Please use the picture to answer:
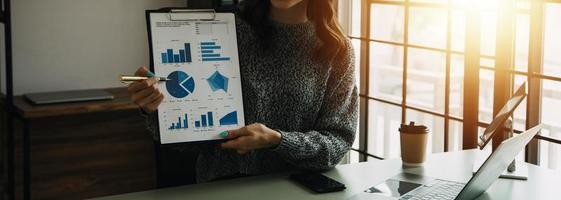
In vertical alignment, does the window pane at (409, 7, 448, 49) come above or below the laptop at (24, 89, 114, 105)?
above

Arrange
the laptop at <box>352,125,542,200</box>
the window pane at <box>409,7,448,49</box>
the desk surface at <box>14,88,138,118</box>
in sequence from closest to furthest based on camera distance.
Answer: the laptop at <box>352,125,542,200</box> → the window pane at <box>409,7,448,49</box> → the desk surface at <box>14,88,138,118</box>

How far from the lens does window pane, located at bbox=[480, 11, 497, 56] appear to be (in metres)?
2.82

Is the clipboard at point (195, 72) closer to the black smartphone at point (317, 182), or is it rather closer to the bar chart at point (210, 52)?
the bar chart at point (210, 52)

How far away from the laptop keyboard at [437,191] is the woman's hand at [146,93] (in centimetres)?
65

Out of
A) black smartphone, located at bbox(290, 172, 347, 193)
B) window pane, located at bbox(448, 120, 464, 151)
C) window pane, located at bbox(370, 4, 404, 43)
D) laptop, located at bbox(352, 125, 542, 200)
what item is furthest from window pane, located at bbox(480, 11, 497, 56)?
black smartphone, located at bbox(290, 172, 347, 193)

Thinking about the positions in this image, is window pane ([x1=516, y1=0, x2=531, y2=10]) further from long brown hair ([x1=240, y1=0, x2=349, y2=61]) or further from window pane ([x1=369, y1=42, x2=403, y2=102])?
long brown hair ([x1=240, y1=0, x2=349, y2=61])

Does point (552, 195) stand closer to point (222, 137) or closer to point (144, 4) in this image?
point (222, 137)

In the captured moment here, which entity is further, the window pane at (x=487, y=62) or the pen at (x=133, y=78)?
the window pane at (x=487, y=62)

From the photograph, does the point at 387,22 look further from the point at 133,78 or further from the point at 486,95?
the point at 133,78

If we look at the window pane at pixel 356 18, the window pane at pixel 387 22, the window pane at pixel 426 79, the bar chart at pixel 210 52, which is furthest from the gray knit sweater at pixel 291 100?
the window pane at pixel 356 18

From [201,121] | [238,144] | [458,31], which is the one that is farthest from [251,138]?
[458,31]

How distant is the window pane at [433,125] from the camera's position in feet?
10.4

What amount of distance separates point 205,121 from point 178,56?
0.58ft

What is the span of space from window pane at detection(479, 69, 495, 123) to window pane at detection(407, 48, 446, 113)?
22 centimetres
